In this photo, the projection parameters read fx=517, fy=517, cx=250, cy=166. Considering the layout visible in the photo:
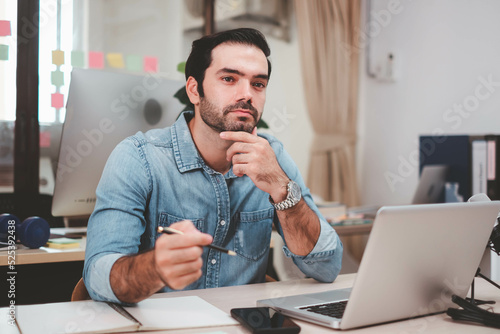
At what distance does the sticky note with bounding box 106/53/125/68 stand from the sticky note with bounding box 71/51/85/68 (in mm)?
165

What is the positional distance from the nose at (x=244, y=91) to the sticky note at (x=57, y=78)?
2018 mm

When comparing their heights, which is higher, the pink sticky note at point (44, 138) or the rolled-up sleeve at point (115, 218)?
the pink sticky note at point (44, 138)

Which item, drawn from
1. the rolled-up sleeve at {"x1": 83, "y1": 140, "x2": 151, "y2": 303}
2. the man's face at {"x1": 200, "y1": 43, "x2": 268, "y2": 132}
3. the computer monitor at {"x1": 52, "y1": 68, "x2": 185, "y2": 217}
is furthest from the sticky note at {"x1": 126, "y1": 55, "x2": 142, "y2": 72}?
the rolled-up sleeve at {"x1": 83, "y1": 140, "x2": 151, "y2": 303}

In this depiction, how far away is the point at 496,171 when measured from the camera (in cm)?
227

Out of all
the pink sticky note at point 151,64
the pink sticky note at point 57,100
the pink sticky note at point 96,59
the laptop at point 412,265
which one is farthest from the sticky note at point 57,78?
the laptop at point 412,265

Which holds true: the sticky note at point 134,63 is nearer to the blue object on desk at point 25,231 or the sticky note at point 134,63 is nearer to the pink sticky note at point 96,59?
the pink sticky note at point 96,59

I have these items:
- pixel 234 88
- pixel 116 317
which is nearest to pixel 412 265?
pixel 116 317

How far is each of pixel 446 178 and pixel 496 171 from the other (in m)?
0.26

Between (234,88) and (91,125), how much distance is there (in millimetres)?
554

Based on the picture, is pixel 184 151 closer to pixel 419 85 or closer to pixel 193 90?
pixel 193 90

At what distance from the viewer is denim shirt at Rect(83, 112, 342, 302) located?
1254mm

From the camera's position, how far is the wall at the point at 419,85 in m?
2.75

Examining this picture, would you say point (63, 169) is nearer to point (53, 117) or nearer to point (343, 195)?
point (53, 117)

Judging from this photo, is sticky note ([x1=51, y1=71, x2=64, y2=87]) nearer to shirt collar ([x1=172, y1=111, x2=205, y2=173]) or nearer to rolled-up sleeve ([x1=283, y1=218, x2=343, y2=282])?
shirt collar ([x1=172, y1=111, x2=205, y2=173])
